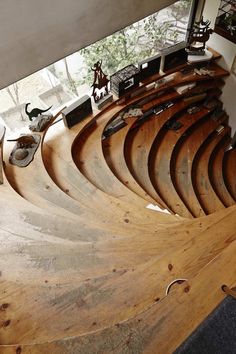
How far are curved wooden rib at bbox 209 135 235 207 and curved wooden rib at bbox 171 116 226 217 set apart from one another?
357 mm

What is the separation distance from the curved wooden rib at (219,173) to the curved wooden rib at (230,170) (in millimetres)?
106

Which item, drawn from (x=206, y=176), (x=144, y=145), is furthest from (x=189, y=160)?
(x=144, y=145)

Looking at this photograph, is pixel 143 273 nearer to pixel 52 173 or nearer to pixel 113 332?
pixel 113 332

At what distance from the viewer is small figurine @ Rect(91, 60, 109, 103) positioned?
3482 mm

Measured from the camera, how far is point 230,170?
4.52m

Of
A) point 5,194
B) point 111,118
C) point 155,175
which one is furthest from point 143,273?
point 111,118

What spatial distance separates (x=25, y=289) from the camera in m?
1.90

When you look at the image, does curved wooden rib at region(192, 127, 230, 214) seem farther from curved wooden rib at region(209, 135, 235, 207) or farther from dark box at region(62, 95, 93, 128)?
dark box at region(62, 95, 93, 128)

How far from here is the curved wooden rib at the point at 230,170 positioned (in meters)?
4.27

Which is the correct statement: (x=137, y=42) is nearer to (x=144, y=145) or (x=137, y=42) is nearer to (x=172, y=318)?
(x=144, y=145)

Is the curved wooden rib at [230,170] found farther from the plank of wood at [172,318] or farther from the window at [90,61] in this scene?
the plank of wood at [172,318]

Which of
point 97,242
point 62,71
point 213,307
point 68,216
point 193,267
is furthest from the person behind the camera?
point 62,71

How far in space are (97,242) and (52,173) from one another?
4.18 ft

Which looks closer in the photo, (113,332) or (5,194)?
(113,332)
